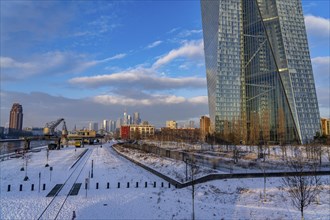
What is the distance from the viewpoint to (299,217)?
2039 centimetres

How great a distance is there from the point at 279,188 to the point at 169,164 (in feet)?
73.0

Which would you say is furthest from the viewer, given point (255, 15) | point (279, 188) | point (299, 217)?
point (255, 15)

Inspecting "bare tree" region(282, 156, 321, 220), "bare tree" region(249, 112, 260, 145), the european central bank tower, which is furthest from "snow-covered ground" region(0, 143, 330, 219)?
the european central bank tower

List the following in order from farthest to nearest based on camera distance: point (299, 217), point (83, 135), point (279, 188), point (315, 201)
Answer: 1. point (83, 135)
2. point (279, 188)
3. point (315, 201)
4. point (299, 217)

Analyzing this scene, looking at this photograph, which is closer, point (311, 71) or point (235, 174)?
point (235, 174)

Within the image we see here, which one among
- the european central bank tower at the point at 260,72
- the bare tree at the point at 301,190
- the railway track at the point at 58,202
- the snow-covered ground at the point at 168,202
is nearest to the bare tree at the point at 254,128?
the european central bank tower at the point at 260,72

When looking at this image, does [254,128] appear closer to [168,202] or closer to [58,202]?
[168,202]

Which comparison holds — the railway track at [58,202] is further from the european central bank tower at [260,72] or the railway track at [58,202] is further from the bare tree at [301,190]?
the european central bank tower at [260,72]

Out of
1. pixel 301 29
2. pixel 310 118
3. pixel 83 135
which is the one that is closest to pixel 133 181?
pixel 310 118

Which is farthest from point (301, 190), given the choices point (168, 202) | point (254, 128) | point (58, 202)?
point (254, 128)

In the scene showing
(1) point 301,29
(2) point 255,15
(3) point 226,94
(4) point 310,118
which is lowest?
(4) point 310,118

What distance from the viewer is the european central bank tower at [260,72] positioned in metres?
112

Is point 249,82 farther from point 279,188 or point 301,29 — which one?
point 279,188

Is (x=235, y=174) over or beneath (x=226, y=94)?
beneath
